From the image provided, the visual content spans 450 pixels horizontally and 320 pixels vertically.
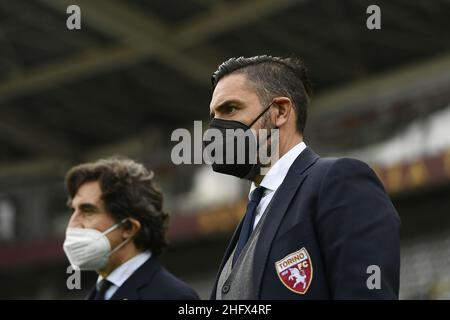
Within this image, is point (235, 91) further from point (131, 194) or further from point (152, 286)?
point (131, 194)

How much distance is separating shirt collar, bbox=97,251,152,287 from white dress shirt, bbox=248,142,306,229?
1544 mm

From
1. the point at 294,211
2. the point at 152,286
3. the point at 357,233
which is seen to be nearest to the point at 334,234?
the point at 357,233

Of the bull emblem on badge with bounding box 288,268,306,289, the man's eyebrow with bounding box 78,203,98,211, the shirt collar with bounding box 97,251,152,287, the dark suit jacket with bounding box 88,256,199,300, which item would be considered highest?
the man's eyebrow with bounding box 78,203,98,211

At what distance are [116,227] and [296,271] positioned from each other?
199cm

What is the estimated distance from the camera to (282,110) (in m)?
3.13

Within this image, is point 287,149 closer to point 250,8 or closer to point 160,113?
point 250,8

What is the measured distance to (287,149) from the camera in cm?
310

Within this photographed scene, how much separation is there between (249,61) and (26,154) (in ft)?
86.2

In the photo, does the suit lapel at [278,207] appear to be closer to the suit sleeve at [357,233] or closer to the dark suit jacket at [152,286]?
the suit sleeve at [357,233]

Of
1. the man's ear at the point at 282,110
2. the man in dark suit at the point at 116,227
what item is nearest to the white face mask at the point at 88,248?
the man in dark suit at the point at 116,227

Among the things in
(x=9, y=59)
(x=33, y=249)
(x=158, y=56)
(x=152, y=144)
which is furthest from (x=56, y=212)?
(x=158, y=56)

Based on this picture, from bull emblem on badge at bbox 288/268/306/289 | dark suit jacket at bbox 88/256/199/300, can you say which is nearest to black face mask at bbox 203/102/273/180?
bull emblem on badge at bbox 288/268/306/289

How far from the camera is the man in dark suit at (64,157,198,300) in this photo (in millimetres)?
4438

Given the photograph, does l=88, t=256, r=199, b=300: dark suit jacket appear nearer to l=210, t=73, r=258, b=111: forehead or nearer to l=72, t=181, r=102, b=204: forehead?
l=72, t=181, r=102, b=204: forehead
